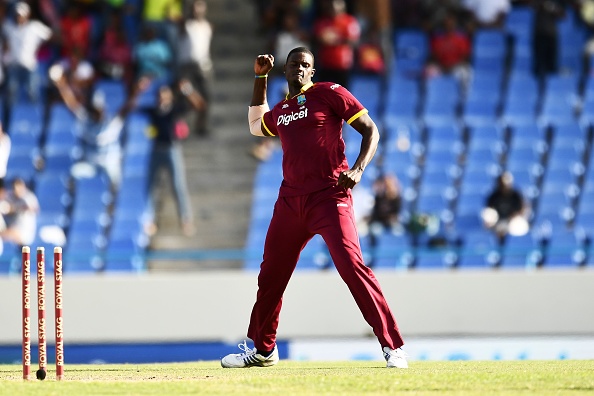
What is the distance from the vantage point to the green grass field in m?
8.41

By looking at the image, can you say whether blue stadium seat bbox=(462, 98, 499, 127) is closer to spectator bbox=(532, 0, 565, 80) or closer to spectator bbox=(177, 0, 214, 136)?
spectator bbox=(532, 0, 565, 80)

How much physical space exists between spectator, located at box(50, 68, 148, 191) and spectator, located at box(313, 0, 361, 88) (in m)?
2.83

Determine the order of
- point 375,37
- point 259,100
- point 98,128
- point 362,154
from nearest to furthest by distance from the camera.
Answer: point 362,154, point 259,100, point 98,128, point 375,37

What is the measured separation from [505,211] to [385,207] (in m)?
1.67

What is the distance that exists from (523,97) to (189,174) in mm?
5376

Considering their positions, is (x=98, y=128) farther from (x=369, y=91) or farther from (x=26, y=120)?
(x=369, y=91)

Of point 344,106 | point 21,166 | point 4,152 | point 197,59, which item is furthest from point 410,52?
point 344,106

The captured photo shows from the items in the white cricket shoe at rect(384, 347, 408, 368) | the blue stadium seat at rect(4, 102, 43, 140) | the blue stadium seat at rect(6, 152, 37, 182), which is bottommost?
the blue stadium seat at rect(6, 152, 37, 182)

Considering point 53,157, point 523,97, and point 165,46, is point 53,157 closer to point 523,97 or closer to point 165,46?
point 165,46

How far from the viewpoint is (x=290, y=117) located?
32.7 ft

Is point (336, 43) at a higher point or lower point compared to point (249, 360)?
higher

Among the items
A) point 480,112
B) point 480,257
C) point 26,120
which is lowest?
point 480,257

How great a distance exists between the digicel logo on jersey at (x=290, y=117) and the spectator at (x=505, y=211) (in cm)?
841

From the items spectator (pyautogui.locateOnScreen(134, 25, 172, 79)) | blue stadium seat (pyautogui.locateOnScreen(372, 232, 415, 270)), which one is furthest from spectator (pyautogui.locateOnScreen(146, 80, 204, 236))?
blue stadium seat (pyautogui.locateOnScreen(372, 232, 415, 270))
